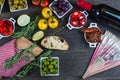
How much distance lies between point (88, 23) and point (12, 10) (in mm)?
331

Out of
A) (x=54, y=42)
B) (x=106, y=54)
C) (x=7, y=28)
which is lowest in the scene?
(x=106, y=54)

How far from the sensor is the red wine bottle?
194 centimetres

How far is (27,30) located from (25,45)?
0.06m

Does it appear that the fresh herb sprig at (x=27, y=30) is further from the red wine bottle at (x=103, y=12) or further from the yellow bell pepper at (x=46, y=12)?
the red wine bottle at (x=103, y=12)

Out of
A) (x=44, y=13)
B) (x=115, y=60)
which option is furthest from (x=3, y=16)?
(x=115, y=60)

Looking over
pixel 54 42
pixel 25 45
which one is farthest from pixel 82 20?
pixel 25 45

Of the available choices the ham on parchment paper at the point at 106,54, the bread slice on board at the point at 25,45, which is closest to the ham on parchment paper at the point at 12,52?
the bread slice on board at the point at 25,45

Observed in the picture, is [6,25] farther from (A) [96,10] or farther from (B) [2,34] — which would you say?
(A) [96,10]

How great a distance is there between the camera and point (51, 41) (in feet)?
6.56

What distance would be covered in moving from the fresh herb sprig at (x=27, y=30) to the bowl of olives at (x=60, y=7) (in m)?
0.09

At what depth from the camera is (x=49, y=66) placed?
196cm

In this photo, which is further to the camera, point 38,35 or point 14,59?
point 38,35

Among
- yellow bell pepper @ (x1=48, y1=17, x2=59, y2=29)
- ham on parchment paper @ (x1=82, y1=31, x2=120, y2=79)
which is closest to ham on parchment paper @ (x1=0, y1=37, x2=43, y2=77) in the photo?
yellow bell pepper @ (x1=48, y1=17, x2=59, y2=29)

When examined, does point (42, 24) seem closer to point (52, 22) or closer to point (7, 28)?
point (52, 22)
